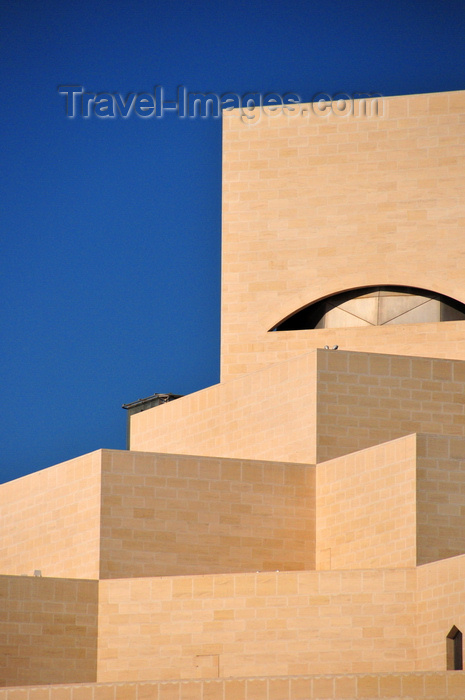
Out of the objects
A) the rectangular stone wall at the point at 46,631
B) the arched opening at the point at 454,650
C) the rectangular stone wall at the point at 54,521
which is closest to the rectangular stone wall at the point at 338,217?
the rectangular stone wall at the point at 54,521

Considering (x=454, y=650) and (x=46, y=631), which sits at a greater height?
(x=46, y=631)

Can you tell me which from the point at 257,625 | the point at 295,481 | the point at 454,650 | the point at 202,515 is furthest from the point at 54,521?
the point at 454,650

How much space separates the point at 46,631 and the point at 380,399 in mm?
9469

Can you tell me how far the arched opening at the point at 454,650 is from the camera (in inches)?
1043

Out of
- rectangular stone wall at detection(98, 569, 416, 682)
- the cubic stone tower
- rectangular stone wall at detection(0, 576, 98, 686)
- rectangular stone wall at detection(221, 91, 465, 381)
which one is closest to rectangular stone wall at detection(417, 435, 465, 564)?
the cubic stone tower

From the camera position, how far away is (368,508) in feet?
102

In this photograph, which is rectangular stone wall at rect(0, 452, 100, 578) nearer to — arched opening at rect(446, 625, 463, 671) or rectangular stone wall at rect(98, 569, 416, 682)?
rectangular stone wall at rect(98, 569, 416, 682)

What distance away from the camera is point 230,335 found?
40125mm

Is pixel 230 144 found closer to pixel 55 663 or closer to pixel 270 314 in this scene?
pixel 270 314

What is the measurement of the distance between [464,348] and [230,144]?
28.9 feet

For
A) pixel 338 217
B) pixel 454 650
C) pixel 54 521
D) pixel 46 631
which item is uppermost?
pixel 338 217

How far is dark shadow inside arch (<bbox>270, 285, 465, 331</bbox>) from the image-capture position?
39000 millimetres

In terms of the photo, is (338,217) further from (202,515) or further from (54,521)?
(54,521)

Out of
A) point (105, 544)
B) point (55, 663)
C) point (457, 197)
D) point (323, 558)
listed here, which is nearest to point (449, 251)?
point (457, 197)
